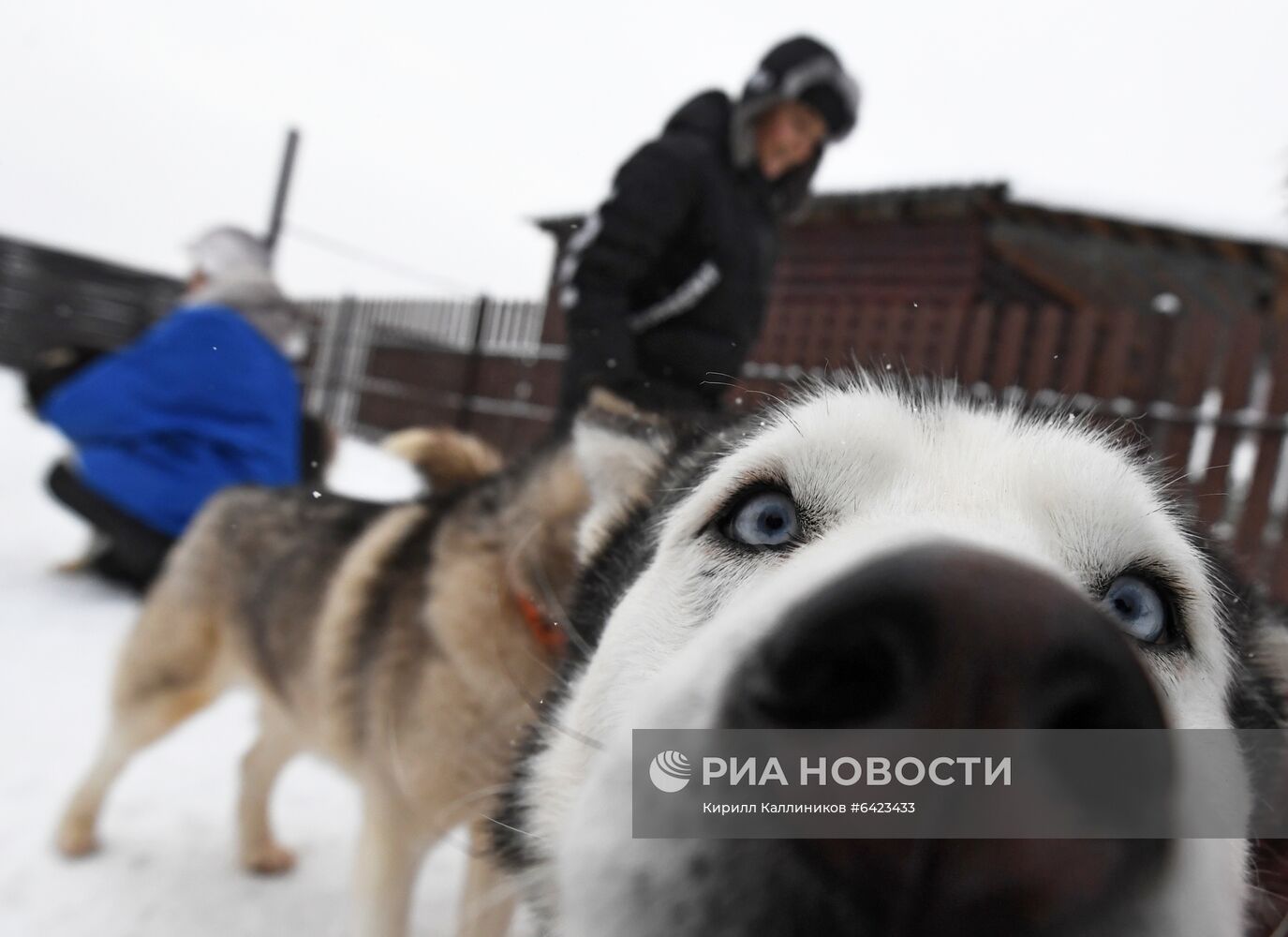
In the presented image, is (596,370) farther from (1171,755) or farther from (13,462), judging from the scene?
(13,462)

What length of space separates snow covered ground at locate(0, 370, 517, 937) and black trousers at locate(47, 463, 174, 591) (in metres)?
0.18

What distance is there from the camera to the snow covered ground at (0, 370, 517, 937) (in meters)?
2.09

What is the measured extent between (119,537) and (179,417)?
0.75 meters

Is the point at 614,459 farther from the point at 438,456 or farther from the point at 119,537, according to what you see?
the point at 119,537

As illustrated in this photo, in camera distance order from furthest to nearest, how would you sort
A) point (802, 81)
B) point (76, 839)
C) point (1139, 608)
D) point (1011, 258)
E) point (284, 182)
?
point (284, 182) < point (1011, 258) < point (802, 81) < point (76, 839) < point (1139, 608)

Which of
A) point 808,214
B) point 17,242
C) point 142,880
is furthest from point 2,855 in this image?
point 17,242

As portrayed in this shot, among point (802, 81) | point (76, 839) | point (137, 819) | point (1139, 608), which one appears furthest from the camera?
point (802, 81)

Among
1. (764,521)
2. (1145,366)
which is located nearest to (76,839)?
(764,521)

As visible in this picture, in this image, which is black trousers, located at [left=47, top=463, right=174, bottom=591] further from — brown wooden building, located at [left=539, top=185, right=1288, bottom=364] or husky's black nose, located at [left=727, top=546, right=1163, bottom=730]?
brown wooden building, located at [left=539, top=185, right=1288, bottom=364]

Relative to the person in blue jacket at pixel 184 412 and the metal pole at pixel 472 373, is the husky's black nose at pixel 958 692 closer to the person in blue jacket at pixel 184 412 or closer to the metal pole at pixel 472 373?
the person in blue jacket at pixel 184 412

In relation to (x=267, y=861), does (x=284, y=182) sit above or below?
above

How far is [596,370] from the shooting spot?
100.0 inches

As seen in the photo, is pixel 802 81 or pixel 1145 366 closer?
pixel 802 81

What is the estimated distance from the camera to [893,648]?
51 cm
